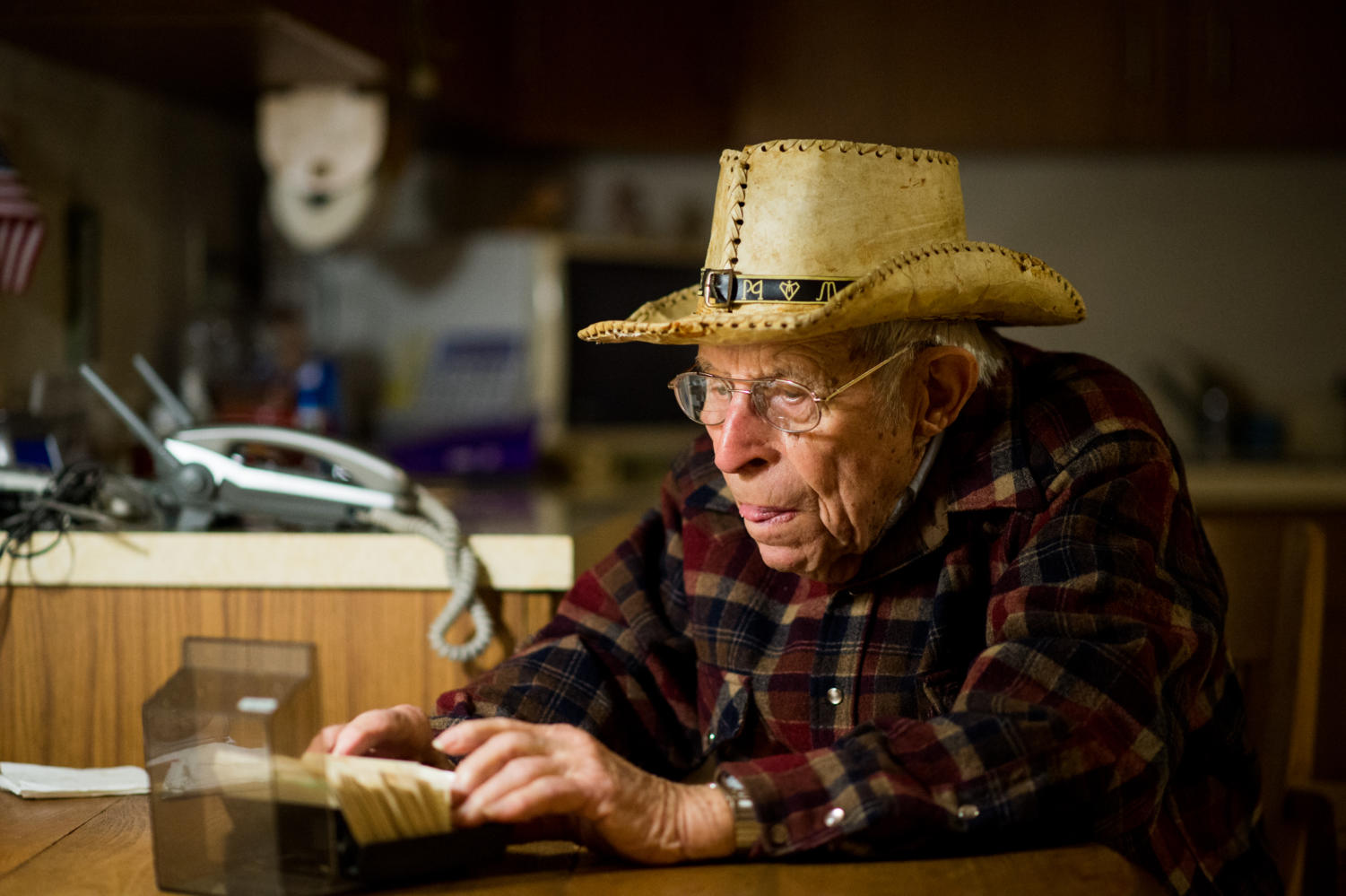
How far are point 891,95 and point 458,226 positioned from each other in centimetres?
123

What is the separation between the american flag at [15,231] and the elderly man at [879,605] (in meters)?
1.11

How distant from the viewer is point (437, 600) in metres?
1.55

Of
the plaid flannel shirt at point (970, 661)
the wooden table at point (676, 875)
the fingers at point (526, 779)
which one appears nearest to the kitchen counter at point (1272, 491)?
the plaid flannel shirt at point (970, 661)

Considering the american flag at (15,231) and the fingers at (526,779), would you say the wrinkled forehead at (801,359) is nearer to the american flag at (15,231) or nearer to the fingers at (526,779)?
the fingers at (526,779)

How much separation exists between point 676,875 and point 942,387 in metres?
0.52

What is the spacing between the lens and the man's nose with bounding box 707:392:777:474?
1.08 meters

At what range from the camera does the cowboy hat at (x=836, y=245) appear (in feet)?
3.48

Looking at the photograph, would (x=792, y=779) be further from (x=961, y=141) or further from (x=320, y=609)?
(x=961, y=141)

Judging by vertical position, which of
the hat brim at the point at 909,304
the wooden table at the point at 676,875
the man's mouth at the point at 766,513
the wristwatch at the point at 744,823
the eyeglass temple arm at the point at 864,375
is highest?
the hat brim at the point at 909,304

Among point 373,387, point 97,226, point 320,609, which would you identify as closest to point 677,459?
point 320,609

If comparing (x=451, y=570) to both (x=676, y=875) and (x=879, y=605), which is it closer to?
(x=879, y=605)

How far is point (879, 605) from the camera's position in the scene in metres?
1.18

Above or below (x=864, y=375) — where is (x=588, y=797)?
below

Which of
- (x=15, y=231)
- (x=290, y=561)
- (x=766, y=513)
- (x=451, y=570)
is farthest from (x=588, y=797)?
(x=15, y=231)
